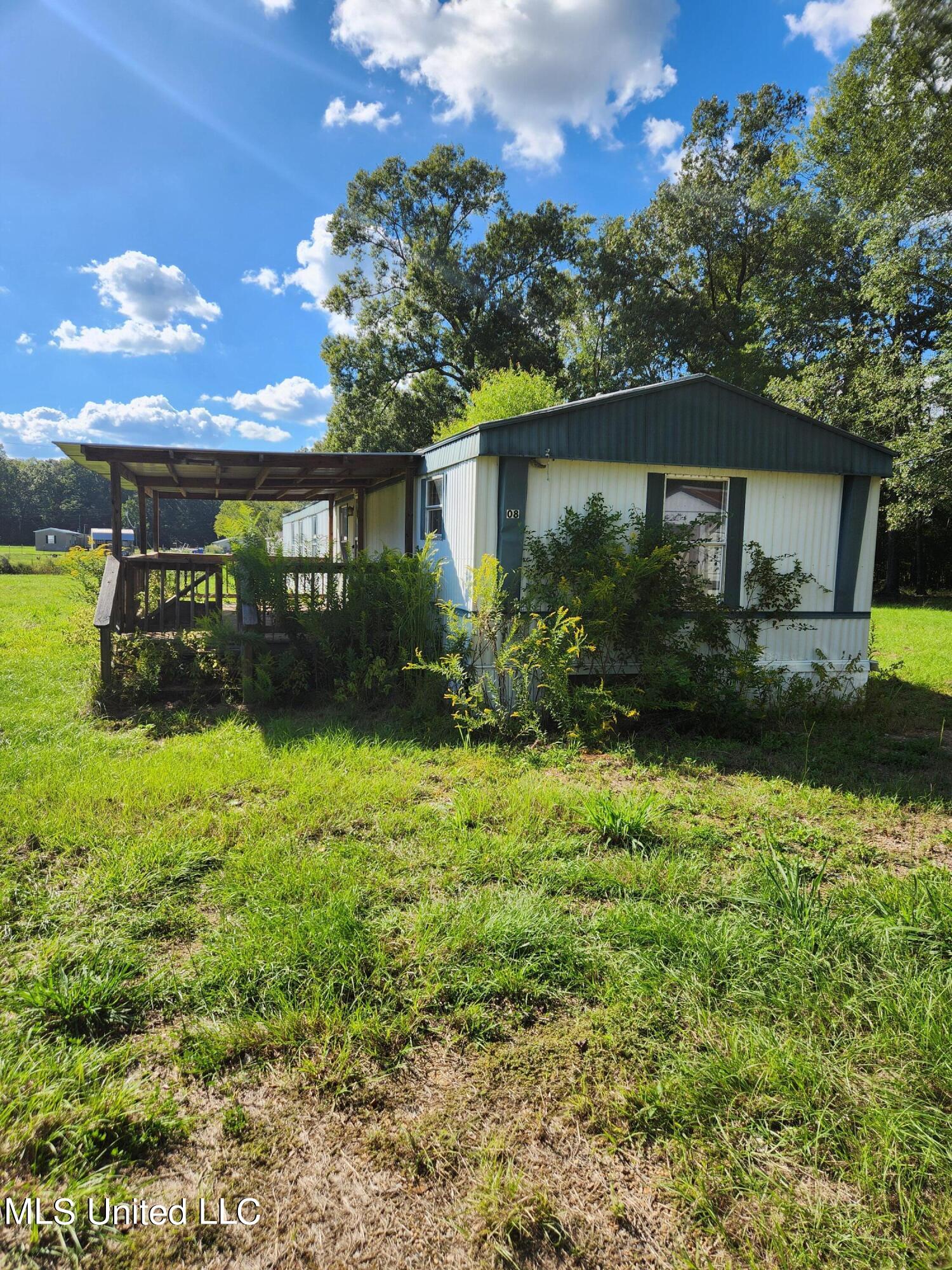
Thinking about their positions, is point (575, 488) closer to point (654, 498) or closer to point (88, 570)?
point (654, 498)

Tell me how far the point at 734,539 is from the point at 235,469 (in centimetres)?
722

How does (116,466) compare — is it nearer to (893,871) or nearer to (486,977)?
(486,977)

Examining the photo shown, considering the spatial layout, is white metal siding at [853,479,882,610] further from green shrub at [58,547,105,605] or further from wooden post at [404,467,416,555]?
green shrub at [58,547,105,605]

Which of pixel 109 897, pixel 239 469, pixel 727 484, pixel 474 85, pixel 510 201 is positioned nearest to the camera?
pixel 109 897

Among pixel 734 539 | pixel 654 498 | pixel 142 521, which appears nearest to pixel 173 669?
pixel 142 521

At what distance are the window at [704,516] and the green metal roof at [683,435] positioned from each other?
267 millimetres

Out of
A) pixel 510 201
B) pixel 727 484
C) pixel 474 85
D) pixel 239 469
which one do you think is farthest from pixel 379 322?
pixel 727 484

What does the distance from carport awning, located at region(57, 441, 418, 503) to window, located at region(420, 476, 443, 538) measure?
40 centimetres

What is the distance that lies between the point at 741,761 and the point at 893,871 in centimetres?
210

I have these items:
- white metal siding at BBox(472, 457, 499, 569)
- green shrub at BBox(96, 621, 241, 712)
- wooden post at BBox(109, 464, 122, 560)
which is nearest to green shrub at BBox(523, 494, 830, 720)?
white metal siding at BBox(472, 457, 499, 569)

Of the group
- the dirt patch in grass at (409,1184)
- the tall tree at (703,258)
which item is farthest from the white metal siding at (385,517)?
the tall tree at (703,258)

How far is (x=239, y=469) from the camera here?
1032 centimetres

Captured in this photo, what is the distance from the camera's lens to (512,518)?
6.74 metres

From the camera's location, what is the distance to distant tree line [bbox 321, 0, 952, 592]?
1711 cm
